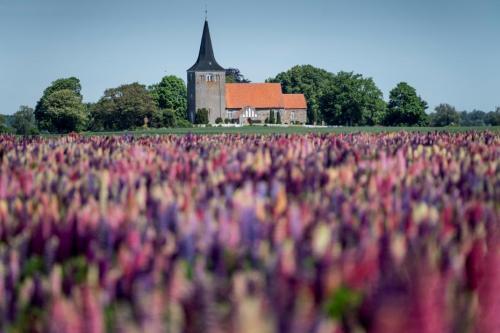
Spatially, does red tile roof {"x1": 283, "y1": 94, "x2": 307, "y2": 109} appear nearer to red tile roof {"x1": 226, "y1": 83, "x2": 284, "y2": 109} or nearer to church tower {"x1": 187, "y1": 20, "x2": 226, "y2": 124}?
red tile roof {"x1": 226, "y1": 83, "x2": 284, "y2": 109}

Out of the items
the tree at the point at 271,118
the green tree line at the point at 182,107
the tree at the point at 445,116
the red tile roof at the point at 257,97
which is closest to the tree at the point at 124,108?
the green tree line at the point at 182,107

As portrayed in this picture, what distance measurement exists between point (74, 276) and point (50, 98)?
383ft

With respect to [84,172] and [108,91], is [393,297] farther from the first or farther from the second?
[108,91]

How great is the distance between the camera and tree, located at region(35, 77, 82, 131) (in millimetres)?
114000

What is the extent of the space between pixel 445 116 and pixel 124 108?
97.8 metres

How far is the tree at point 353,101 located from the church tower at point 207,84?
25.8 metres

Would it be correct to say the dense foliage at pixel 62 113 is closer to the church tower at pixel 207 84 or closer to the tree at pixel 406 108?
the church tower at pixel 207 84

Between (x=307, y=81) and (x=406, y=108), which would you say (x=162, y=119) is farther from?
(x=307, y=81)

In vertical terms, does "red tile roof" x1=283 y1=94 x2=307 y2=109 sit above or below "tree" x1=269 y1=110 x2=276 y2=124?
above

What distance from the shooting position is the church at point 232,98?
6196 inches

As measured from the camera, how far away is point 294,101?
163625mm

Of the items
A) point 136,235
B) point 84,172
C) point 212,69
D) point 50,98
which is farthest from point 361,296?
point 212,69

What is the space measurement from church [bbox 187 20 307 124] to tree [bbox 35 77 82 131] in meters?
30.0

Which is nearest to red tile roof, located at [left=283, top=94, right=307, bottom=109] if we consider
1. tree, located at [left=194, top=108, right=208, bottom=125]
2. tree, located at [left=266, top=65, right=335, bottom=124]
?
tree, located at [left=266, top=65, right=335, bottom=124]
